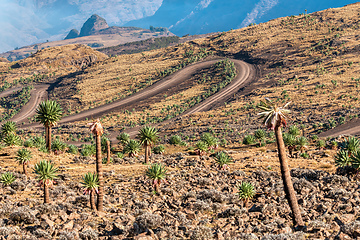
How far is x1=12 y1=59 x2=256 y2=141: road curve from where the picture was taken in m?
96.1

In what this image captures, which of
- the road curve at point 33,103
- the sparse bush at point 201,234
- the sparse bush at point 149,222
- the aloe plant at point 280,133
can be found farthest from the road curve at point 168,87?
the aloe plant at point 280,133

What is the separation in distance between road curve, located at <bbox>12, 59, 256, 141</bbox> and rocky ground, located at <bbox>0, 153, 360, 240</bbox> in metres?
54.0

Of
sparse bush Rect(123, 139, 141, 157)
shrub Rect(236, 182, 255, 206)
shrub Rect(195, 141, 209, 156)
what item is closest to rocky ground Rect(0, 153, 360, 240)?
shrub Rect(236, 182, 255, 206)

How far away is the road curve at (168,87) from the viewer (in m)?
96.1

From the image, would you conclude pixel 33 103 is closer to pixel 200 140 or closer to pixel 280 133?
pixel 200 140

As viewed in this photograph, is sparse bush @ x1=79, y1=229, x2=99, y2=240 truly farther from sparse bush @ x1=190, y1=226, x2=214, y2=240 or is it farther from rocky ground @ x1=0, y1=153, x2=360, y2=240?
sparse bush @ x1=190, y1=226, x2=214, y2=240

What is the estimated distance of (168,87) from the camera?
112 m

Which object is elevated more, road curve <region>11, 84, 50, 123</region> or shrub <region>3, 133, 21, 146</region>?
road curve <region>11, 84, 50, 123</region>

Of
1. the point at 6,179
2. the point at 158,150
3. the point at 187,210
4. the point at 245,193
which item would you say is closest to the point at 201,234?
the point at 187,210

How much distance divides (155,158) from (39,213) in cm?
2475

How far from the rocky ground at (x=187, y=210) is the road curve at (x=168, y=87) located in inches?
2128

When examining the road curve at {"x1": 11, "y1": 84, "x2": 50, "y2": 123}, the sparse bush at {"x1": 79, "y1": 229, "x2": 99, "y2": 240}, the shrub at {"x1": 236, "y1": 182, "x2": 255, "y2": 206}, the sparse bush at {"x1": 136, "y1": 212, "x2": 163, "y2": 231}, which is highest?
the road curve at {"x1": 11, "y1": 84, "x2": 50, "y2": 123}

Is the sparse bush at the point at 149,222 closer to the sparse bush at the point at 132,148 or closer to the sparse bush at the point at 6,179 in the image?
the sparse bush at the point at 6,179

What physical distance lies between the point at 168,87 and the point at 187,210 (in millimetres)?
92884
